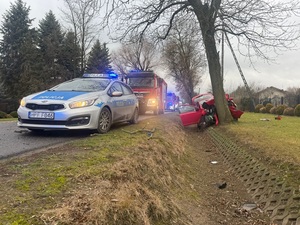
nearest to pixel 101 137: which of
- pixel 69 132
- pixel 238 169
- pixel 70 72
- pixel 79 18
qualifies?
pixel 69 132

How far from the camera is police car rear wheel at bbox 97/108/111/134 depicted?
740 centimetres

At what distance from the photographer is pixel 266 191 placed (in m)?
5.30

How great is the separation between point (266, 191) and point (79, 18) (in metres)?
32.6

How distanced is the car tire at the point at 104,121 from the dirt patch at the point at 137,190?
0.69 metres

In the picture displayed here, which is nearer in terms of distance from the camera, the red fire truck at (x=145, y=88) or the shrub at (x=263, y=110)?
the red fire truck at (x=145, y=88)

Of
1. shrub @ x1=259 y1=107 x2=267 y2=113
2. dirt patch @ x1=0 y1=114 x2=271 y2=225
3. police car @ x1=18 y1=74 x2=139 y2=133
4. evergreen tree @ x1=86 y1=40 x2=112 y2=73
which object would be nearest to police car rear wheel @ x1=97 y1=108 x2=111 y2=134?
police car @ x1=18 y1=74 x2=139 y2=133

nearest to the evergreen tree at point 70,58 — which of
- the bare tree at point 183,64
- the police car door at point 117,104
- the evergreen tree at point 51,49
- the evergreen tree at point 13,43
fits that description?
the evergreen tree at point 51,49

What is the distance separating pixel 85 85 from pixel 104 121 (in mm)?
1262

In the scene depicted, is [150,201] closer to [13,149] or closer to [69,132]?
[13,149]

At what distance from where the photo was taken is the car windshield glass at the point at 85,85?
7.89m

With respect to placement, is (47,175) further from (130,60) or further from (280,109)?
(130,60)

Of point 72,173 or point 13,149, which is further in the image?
point 13,149

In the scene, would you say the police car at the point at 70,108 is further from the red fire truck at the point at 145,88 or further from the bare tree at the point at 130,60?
the bare tree at the point at 130,60

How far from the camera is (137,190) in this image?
3918 mm
